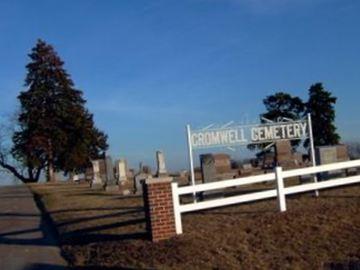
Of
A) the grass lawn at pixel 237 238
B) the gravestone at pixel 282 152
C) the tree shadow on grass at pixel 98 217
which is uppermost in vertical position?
the gravestone at pixel 282 152

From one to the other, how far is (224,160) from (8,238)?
857 centimetres

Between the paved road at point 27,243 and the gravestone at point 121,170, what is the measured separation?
35.7 feet

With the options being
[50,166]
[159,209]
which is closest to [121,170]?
[159,209]

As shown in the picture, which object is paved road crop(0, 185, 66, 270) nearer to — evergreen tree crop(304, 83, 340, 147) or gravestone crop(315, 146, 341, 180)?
gravestone crop(315, 146, 341, 180)

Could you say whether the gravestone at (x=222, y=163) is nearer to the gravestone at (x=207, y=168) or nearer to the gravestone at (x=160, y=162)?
the gravestone at (x=207, y=168)

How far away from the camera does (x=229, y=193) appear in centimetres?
2098

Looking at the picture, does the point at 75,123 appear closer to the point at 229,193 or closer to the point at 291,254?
the point at 229,193

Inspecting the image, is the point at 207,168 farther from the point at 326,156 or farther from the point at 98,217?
the point at 326,156

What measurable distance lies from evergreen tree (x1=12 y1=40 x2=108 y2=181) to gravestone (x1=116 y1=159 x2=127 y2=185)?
80.9ft

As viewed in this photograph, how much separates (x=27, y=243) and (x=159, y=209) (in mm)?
3895

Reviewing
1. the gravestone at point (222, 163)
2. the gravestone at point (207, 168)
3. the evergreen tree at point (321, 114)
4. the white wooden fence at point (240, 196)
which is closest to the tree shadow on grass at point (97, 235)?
the white wooden fence at point (240, 196)

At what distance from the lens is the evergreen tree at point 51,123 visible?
59812mm

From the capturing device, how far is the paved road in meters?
13.8

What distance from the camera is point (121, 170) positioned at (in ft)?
116
